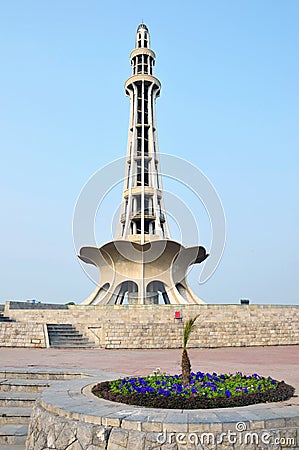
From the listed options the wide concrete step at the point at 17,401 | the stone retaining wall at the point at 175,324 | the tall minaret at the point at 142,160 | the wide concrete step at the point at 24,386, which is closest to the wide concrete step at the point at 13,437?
the wide concrete step at the point at 17,401

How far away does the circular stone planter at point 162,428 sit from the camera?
385 cm

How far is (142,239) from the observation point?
1276 inches

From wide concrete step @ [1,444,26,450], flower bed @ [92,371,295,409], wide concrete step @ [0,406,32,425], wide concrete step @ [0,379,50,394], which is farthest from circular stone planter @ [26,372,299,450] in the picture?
wide concrete step @ [0,379,50,394]

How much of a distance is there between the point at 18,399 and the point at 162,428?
3.45 meters

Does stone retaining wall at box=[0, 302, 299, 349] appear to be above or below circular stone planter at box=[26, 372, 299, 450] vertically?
above

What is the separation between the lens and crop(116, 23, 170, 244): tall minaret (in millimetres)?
34719

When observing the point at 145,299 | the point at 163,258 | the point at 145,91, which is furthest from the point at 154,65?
the point at 145,299

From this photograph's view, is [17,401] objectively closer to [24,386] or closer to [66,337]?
[24,386]

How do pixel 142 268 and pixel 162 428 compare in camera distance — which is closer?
pixel 162 428

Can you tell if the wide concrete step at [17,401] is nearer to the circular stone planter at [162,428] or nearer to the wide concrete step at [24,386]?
the wide concrete step at [24,386]

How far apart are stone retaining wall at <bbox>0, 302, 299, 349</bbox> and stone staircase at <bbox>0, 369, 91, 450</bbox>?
798 centimetres

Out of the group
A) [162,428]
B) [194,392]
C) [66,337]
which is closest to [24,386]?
[194,392]

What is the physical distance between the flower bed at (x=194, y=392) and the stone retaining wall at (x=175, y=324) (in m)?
10.0

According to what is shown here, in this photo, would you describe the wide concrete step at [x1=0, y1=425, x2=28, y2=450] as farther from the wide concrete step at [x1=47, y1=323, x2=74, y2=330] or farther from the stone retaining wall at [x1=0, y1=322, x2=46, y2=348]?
the wide concrete step at [x1=47, y1=323, x2=74, y2=330]
